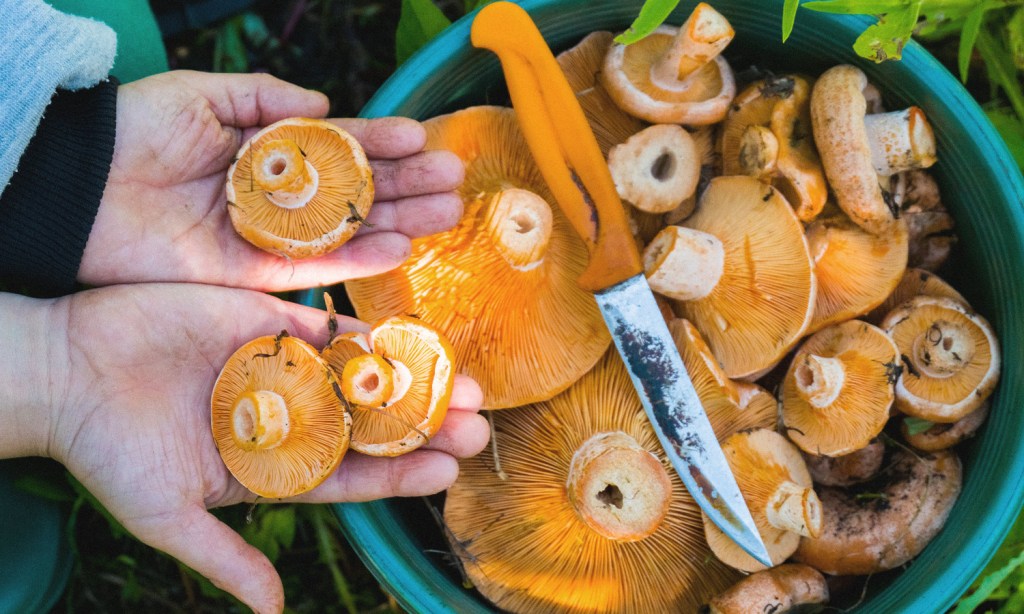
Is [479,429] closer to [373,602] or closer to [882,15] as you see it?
[373,602]

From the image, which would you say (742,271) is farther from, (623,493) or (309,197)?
(309,197)

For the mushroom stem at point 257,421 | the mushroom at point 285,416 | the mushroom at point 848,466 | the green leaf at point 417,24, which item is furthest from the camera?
the green leaf at point 417,24

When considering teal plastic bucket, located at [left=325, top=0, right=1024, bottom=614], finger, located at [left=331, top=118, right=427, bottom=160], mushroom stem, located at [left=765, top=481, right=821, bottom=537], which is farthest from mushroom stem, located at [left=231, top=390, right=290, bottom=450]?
mushroom stem, located at [left=765, top=481, right=821, bottom=537]

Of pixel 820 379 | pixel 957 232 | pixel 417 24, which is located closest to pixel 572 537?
pixel 820 379

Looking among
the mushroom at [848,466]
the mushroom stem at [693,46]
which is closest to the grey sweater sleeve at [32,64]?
the mushroom stem at [693,46]

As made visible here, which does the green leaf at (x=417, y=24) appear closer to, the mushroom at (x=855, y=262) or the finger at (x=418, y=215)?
the finger at (x=418, y=215)

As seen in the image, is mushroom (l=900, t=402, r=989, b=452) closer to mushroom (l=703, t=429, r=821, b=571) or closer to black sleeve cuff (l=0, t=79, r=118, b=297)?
mushroom (l=703, t=429, r=821, b=571)
